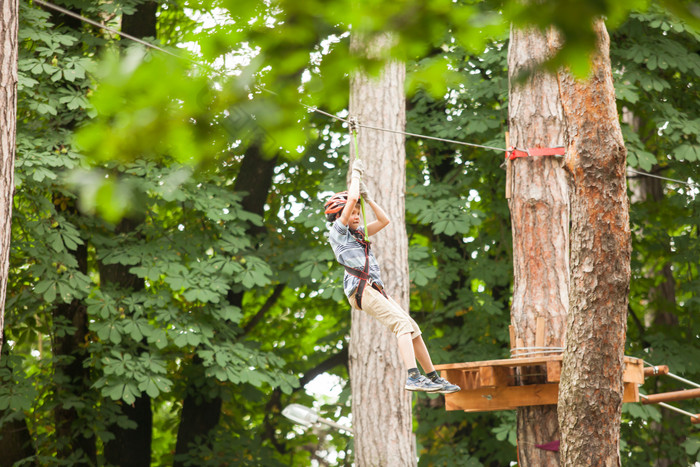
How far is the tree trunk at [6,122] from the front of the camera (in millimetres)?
4285

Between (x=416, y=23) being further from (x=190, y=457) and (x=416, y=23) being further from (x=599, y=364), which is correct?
(x=190, y=457)

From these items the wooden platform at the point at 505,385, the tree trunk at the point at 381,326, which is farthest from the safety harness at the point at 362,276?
the tree trunk at the point at 381,326

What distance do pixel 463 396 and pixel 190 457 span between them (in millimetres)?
5059

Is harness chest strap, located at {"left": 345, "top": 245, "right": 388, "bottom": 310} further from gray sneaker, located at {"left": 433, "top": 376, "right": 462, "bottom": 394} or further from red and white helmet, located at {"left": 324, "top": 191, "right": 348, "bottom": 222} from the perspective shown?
gray sneaker, located at {"left": 433, "top": 376, "right": 462, "bottom": 394}

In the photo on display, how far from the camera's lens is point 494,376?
5.43 m

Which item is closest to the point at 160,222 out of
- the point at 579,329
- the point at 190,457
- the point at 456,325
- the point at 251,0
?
the point at 190,457

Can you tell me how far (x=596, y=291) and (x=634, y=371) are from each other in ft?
3.64

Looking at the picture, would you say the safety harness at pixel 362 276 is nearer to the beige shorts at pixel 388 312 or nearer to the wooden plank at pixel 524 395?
the beige shorts at pixel 388 312

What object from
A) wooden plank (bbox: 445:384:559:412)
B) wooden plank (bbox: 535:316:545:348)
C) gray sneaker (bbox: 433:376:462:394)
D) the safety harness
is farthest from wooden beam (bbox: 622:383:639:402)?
the safety harness

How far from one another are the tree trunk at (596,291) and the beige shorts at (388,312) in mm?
1010

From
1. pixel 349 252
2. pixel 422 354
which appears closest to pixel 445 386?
pixel 422 354

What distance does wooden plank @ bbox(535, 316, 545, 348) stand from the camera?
227 inches

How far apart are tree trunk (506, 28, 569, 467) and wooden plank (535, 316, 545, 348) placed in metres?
0.02

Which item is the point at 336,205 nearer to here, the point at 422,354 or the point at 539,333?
the point at 422,354
